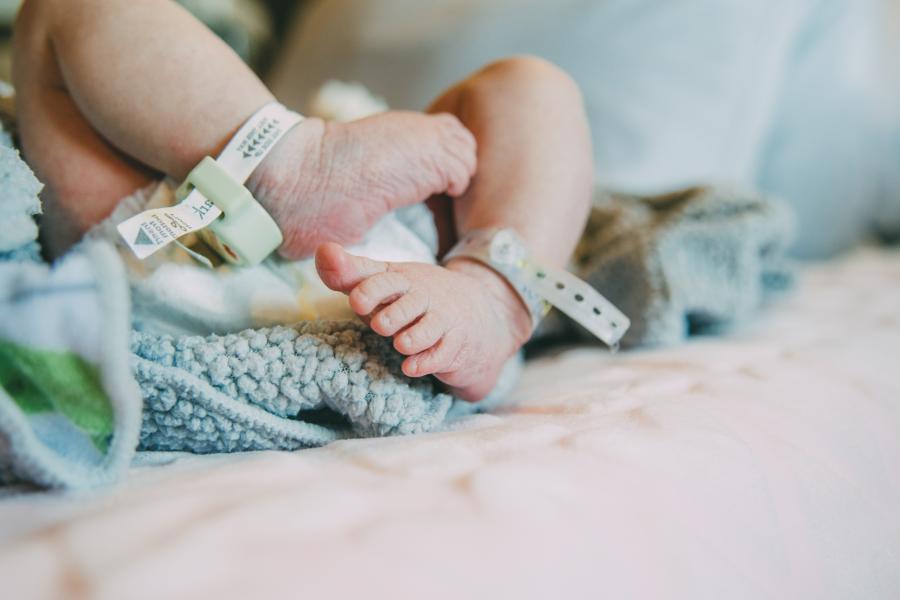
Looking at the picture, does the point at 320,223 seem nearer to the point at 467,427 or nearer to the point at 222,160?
the point at 222,160

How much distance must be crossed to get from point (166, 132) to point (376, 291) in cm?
22

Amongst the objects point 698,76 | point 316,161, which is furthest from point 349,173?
point 698,76

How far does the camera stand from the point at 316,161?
56 cm

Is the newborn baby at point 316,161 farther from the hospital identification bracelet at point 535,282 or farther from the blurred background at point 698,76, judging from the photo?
the blurred background at point 698,76

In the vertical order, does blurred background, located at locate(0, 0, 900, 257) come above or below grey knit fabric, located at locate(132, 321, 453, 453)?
above

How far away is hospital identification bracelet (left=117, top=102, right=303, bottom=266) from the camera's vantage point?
506mm

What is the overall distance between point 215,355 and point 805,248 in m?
1.12

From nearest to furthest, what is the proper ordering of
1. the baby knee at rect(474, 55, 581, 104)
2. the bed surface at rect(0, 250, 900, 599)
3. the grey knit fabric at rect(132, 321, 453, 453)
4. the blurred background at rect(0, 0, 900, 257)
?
the bed surface at rect(0, 250, 900, 599), the grey knit fabric at rect(132, 321, 453, 453), the baby knee at rect(474, 55, 581, 104), the blurred background at rect(0, 0, 900, 257)

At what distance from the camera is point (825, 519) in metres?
0.44

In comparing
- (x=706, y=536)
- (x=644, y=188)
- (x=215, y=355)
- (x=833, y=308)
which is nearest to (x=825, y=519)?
(x=706, y=536)

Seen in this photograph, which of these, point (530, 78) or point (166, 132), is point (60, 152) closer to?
point (166, 132)

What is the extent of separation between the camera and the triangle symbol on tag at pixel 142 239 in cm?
48

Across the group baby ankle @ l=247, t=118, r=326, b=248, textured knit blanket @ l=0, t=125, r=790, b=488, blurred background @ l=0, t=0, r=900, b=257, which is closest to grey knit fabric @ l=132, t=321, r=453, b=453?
textured knit blanket @ l=0, t=125, r=790, b=488

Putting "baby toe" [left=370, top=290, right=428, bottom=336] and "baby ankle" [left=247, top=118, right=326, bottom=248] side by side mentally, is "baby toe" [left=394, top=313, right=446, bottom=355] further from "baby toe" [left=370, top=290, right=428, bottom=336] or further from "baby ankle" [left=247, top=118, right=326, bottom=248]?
"baby ankle" [left=247, top=118, right=326, bottom=248]
